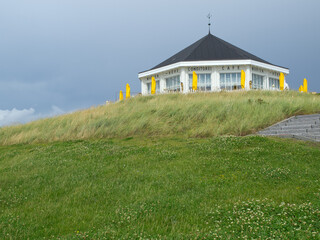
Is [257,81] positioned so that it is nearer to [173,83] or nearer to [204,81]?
[204,81]

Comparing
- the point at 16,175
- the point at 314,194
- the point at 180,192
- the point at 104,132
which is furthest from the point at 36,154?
the point at 314,194

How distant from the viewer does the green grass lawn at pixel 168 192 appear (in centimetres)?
587

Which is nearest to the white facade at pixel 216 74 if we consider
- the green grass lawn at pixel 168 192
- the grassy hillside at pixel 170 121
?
the grassy hillside at pixel 170 121

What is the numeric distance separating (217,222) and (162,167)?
405 cm

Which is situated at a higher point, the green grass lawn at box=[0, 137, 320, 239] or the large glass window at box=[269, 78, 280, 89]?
the large glass window at box=[269, 78, 280, 89]

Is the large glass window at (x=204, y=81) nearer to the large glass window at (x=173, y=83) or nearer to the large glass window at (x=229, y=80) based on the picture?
the large glass window at (x=229, y=80)

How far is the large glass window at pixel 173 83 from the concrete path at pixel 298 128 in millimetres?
23272

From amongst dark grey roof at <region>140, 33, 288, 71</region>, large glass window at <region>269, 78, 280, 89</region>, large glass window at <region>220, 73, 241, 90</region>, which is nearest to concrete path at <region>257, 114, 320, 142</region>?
large glass window at <region>220, 73, 241, 90</region>

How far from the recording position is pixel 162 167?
989cm

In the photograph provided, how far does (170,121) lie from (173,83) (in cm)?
2361

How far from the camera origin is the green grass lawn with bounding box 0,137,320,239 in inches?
231

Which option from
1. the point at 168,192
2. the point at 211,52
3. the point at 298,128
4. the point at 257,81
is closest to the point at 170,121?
the point at 298,128

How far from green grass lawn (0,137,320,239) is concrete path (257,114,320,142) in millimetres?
2529

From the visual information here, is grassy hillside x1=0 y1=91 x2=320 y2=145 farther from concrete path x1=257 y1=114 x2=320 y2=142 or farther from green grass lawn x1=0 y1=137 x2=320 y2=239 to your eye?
green grass lawn x1=0 y1=137 x2=320 y2=239
